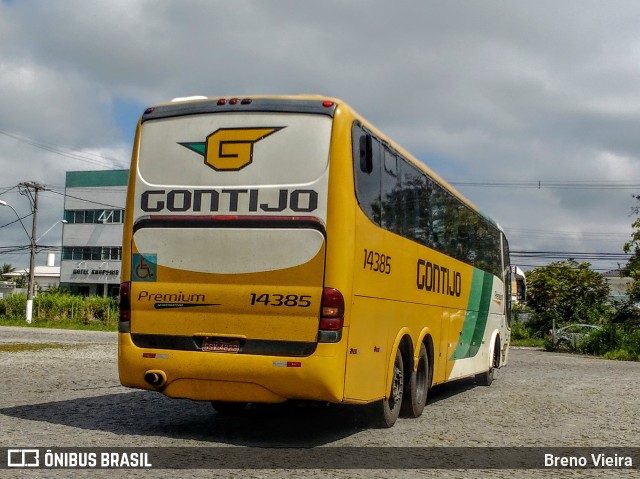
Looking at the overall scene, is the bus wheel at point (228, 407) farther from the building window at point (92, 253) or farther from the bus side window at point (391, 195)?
the building window at point (92, 253)

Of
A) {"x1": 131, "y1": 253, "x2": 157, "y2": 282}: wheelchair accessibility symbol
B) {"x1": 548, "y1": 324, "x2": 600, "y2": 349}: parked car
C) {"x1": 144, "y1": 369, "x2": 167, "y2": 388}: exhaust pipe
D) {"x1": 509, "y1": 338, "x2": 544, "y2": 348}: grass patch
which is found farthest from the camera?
{"x1": 509, "y1": 338, "x2": 544, "y2": 348}: grass patch

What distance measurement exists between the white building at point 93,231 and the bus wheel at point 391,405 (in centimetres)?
7060

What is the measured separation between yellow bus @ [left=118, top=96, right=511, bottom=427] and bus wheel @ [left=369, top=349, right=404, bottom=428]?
16.6 inches

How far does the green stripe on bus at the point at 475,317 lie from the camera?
14635 mm

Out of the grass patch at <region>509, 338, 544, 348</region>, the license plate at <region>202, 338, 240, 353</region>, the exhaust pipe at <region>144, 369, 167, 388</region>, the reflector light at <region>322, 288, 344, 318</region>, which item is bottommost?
the grass patch at <region>509, 338, 544, 348</region>

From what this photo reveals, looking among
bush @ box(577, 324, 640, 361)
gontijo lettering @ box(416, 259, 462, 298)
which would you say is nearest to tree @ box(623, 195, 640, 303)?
bush @ box(577, 324, 640, 361)

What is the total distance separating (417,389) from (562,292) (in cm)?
3939

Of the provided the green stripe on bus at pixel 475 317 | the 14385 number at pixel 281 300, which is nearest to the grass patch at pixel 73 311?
the green stripe on bus at pixel 475 317

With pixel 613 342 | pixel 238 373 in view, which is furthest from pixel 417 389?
pixel 613 342

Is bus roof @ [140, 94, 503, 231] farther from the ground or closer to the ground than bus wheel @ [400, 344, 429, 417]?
farther from the ground

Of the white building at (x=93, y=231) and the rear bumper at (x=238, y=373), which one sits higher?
the white building at (x=93, y=231)

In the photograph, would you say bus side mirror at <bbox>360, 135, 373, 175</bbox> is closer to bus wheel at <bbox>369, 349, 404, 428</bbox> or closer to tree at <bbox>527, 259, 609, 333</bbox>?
bus wheel at <bbox>369, 349, 404, 428</bbox>

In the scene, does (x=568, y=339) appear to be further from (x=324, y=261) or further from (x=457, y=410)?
(x=324, y=261)

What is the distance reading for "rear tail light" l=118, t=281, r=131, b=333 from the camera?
30.2ft
